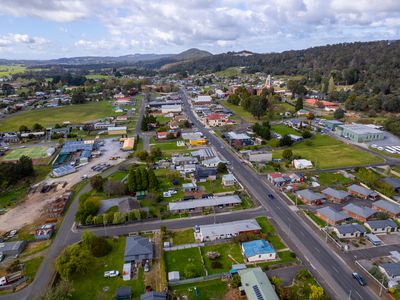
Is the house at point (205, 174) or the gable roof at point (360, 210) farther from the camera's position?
the house at point (205, 174)

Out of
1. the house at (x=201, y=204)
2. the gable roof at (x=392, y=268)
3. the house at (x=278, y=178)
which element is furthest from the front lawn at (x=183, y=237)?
the gable roof at (x=392, y=268)

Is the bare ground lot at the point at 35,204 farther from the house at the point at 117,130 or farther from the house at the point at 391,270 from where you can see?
the house at the point at 391,270

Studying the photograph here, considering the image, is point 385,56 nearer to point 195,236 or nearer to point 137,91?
point 137,91

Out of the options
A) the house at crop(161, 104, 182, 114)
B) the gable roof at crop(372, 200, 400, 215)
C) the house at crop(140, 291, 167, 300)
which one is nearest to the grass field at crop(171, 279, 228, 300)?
the house at crop(140, 291, 167, 300)

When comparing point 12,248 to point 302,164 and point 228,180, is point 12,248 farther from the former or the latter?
point 302,164

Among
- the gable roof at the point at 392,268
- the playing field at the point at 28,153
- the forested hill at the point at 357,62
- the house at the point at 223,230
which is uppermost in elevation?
the forested hill at the point at 357,62

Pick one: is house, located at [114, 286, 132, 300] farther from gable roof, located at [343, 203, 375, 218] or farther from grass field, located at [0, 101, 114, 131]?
grass field, located at [0, 101, 114, 131]

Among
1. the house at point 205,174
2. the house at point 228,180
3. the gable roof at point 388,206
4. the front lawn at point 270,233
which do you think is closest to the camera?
the front lawn at point 270,233
